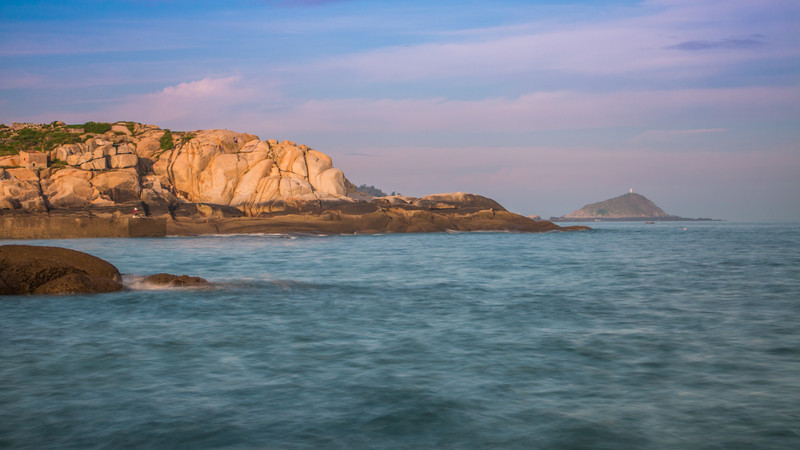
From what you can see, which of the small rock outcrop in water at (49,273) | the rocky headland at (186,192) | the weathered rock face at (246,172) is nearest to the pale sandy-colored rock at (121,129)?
the rocky headland at (186,192)

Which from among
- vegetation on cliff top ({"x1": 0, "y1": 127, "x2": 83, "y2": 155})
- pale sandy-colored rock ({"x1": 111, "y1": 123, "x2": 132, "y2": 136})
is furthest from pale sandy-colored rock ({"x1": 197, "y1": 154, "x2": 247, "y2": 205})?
pale sandy-colored rock ({"x1": 111, "y1": 123, "x2": 132, "y2": 136})

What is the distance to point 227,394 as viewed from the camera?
26.7 feet

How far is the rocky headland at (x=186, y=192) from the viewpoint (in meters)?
61.8

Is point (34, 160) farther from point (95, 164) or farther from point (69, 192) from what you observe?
point (69, 192)

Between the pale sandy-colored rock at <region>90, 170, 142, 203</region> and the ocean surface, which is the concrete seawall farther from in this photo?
the ocean surface

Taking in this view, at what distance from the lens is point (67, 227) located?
58.7 metres

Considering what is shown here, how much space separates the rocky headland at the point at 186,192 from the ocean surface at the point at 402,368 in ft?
154

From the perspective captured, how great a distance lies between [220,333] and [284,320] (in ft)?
6.10

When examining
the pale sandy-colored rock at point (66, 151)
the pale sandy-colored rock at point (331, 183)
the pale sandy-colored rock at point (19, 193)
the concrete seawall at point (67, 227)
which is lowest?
the concrete seawall at point (67, 227)

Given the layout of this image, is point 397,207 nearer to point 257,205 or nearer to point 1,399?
point 257,205

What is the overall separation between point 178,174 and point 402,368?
74.9m

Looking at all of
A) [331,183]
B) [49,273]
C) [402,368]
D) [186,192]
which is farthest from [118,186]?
[402,368]

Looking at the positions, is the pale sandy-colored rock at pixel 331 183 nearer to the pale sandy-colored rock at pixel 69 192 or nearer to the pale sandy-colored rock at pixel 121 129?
the pale sandy-colored rock at pixel 69 192

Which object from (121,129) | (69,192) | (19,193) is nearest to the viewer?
(19,193)
